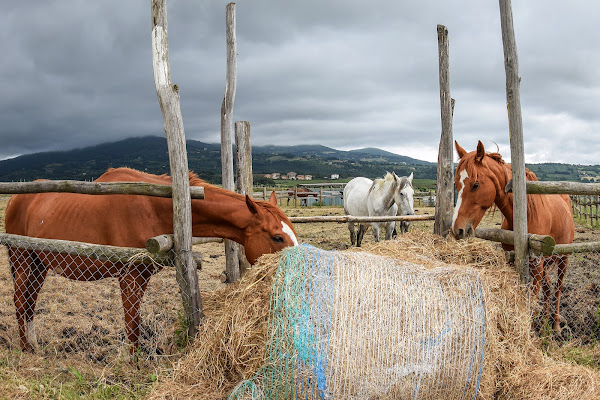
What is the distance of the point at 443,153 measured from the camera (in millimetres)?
5113

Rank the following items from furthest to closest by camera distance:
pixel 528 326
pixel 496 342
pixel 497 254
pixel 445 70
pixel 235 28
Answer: pixel 235 28, pixel 445 70, pixel 497 254, pixel 528 326, pixel 496 342

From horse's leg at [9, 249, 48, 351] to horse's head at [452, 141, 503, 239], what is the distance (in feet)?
15.5

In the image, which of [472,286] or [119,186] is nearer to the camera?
[472,286]

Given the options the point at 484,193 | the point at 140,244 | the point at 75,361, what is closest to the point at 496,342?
the point at 484,193

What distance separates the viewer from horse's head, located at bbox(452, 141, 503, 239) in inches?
176

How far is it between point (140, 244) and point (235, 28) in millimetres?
3318

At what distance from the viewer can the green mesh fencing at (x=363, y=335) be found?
2.69 m

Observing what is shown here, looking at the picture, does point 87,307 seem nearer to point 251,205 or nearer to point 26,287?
point 26,287

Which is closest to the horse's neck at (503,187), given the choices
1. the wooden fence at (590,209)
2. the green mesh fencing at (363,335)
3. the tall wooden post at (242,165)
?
the green mesh fencing at (363,335)

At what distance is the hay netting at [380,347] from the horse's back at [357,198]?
28.5ft

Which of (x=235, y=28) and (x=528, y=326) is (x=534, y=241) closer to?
(x=528, y=326)

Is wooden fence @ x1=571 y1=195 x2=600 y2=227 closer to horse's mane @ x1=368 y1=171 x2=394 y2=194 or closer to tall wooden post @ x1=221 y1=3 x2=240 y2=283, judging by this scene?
horse's mane @ x1=368 y1=171 x2=394 y2=194

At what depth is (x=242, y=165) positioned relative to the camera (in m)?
5.87

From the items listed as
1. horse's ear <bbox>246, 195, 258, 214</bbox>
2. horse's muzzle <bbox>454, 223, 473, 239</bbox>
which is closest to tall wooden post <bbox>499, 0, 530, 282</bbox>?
horse's muzzle <bbox>454, 223, 473, 239</bbox>
